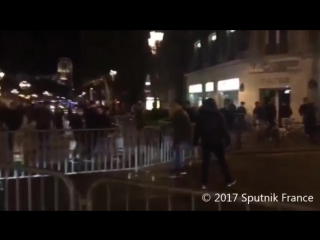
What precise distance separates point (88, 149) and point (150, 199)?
181cm

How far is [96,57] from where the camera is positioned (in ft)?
22.8

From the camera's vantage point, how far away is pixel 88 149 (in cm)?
837

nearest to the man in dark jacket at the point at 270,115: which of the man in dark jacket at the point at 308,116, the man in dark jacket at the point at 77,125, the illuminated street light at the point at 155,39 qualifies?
the man in dark jacket at the point at 308,116

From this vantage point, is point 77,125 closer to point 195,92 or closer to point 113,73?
point 113,73

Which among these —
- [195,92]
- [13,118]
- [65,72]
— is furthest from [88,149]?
[195,92]

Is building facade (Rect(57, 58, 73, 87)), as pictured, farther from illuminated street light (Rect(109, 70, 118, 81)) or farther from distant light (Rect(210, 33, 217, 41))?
distant light (Rect(210, 33, 217, 41))

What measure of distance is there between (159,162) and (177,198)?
1.72m

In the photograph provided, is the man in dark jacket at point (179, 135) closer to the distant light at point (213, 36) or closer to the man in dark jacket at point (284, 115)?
the distant light at point (213, 36)

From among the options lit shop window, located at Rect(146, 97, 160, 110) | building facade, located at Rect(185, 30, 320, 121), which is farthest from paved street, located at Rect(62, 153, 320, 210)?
lit shop window, located at Rect(146, 97, 160, 110)

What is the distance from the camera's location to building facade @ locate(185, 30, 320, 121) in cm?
675

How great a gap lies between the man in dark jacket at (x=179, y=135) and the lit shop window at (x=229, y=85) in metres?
0.45
